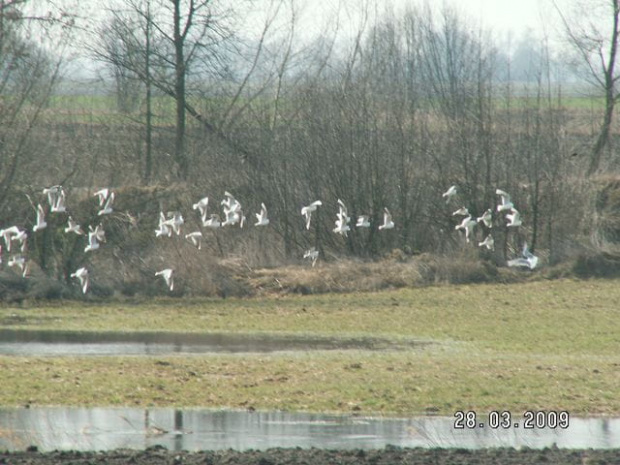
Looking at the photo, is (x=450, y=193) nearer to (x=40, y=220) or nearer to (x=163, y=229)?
(x=163, y=229)

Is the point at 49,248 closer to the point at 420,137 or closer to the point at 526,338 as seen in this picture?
the point at 420,137

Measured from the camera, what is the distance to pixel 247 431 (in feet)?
43.1

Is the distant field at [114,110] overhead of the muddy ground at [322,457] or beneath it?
overhead

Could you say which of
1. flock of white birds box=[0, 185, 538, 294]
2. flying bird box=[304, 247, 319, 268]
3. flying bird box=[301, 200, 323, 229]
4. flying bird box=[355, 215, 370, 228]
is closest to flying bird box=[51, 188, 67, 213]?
flock of white birds box=[0, 185, 538, 294]

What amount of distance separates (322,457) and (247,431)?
2.30 metres

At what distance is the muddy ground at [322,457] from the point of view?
10719 millimetres

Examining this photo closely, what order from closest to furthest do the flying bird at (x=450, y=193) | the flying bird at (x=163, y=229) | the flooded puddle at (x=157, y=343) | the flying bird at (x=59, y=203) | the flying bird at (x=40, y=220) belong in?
1. the flooded puddle at (x=157, y=343)
2. the flying bird at (x=40, y=220)
3. the flying bird at (x=59, y=203)
4. the flying bird at (x=163, y=229)
5. the flying bird at (x=450, y=193)

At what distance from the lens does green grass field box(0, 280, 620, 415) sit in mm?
15227

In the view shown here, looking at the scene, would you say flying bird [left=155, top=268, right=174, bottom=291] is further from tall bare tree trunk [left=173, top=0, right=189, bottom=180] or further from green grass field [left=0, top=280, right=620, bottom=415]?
tall bare tree trunk [left=173, top=0, right=189, bottom=180]

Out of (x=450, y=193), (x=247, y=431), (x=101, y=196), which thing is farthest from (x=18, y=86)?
(x=247, y=431)
